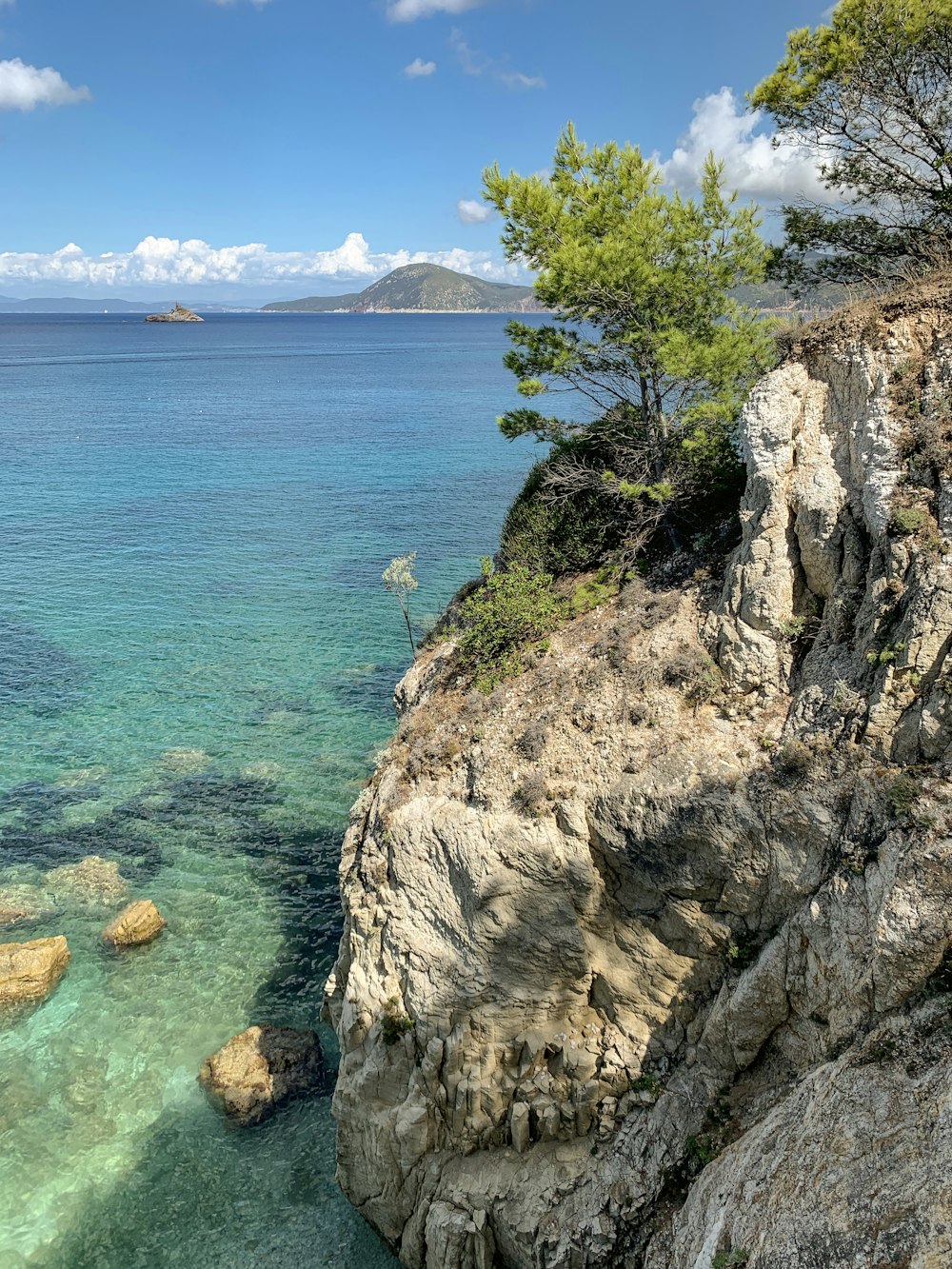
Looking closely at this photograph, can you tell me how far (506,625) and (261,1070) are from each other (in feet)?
41.6

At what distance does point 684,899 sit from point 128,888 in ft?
63.6

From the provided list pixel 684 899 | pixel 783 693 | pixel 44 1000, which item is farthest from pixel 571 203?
pixel 44 1000

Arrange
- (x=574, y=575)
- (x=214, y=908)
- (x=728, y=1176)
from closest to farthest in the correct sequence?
(x=728, y=1176), (x=574, y=575), (x=214, y=908)

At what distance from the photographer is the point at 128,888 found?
87.5 ft

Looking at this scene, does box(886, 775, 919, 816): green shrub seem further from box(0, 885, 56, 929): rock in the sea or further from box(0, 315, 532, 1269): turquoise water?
box(0, 885, 56, 929): rock in the sea

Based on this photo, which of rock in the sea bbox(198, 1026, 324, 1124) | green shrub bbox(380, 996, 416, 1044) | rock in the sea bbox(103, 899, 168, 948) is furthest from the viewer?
rock in the sea bbox(103, 899, 168, 948)

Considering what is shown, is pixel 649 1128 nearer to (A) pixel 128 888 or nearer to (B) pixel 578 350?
(B) pixel 578 350

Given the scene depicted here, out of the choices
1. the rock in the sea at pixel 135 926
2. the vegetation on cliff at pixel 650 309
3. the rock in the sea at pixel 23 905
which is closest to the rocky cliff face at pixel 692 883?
the vegetation on cliff at pixel 650 309

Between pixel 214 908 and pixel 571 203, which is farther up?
pixel 571 203

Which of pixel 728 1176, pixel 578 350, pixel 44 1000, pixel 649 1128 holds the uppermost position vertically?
pixel 578 350

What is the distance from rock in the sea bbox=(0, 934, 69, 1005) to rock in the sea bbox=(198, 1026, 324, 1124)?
5784 millimetres

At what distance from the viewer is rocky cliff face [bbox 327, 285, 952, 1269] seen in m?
12.2

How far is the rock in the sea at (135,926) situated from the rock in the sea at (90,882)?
1.40 meters

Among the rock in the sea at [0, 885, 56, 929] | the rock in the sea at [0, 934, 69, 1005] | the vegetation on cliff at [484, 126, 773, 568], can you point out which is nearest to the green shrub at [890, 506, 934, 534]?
the vegetation on cliff at [484, 126, 773, 568]
